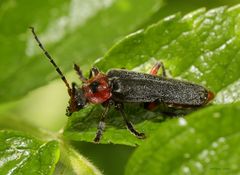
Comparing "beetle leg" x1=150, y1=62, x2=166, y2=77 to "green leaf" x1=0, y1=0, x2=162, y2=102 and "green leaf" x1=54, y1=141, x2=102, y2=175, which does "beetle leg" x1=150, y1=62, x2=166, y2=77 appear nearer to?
"green leaf" x1=0, y1=0, x2=162, y2=102

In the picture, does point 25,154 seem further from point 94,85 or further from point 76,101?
point 94,85

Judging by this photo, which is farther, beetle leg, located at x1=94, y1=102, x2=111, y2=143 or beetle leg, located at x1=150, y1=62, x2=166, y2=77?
beetle leg, located at x1=150, y1=62, x2=166, y2=77

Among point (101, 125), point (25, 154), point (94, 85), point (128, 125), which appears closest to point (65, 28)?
point (94, 85)

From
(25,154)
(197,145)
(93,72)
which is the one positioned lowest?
(197,145)

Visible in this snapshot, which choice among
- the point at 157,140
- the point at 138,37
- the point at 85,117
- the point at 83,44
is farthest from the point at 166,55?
the point at 157,140

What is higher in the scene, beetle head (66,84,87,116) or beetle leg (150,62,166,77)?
beetle head (66,84,87,116)

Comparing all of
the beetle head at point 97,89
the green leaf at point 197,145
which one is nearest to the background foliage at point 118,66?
the green leaf at point 197,145

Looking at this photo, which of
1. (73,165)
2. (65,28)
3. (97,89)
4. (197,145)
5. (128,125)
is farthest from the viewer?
(65,28)

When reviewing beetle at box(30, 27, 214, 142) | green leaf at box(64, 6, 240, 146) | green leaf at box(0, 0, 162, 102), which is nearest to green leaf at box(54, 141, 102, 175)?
green leaf at box(64, 6, 240, 146)
